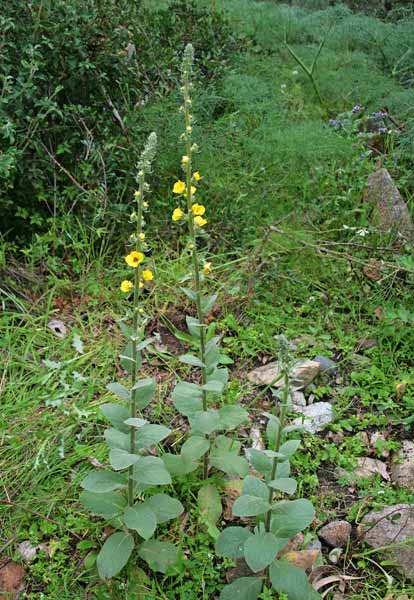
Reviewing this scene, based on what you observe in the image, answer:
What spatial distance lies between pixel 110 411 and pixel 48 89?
2176mm

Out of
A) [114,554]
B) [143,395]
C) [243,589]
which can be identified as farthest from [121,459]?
[243,589]

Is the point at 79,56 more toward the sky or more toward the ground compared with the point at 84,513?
more toward the sky

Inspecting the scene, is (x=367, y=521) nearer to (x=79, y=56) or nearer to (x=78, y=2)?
(x=79, y=56)

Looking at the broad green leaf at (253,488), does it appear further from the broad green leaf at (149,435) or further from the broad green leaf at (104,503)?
the broad green leaf at (104,503)

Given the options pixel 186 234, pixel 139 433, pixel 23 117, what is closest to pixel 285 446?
pixel 139 433

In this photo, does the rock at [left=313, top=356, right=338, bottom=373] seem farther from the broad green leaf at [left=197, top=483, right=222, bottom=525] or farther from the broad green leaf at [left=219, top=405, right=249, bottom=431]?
the broad green leaf at [left=197, top=483, right=222, bottom=525]

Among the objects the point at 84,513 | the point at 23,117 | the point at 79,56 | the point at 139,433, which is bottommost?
the point at 84,513

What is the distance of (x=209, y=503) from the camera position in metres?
2.22

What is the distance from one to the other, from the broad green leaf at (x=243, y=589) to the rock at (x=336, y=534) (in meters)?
0.34

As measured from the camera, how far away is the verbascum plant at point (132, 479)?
1894 mm

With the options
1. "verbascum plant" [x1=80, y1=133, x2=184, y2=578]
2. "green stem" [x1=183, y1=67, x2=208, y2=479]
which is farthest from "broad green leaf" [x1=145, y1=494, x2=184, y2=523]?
"green stem" [x1=183, y1=67, x2=208, y2=479]

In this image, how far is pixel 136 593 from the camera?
6.64 ft

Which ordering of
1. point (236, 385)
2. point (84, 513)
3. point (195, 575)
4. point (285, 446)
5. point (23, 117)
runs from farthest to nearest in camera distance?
point (23, 117)
point (236, 385)
point (84, 513)
point (195, 575)
point (285, 446)

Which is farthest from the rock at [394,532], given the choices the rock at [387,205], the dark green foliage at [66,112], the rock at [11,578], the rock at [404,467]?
the dark green foliage at [66,112]
